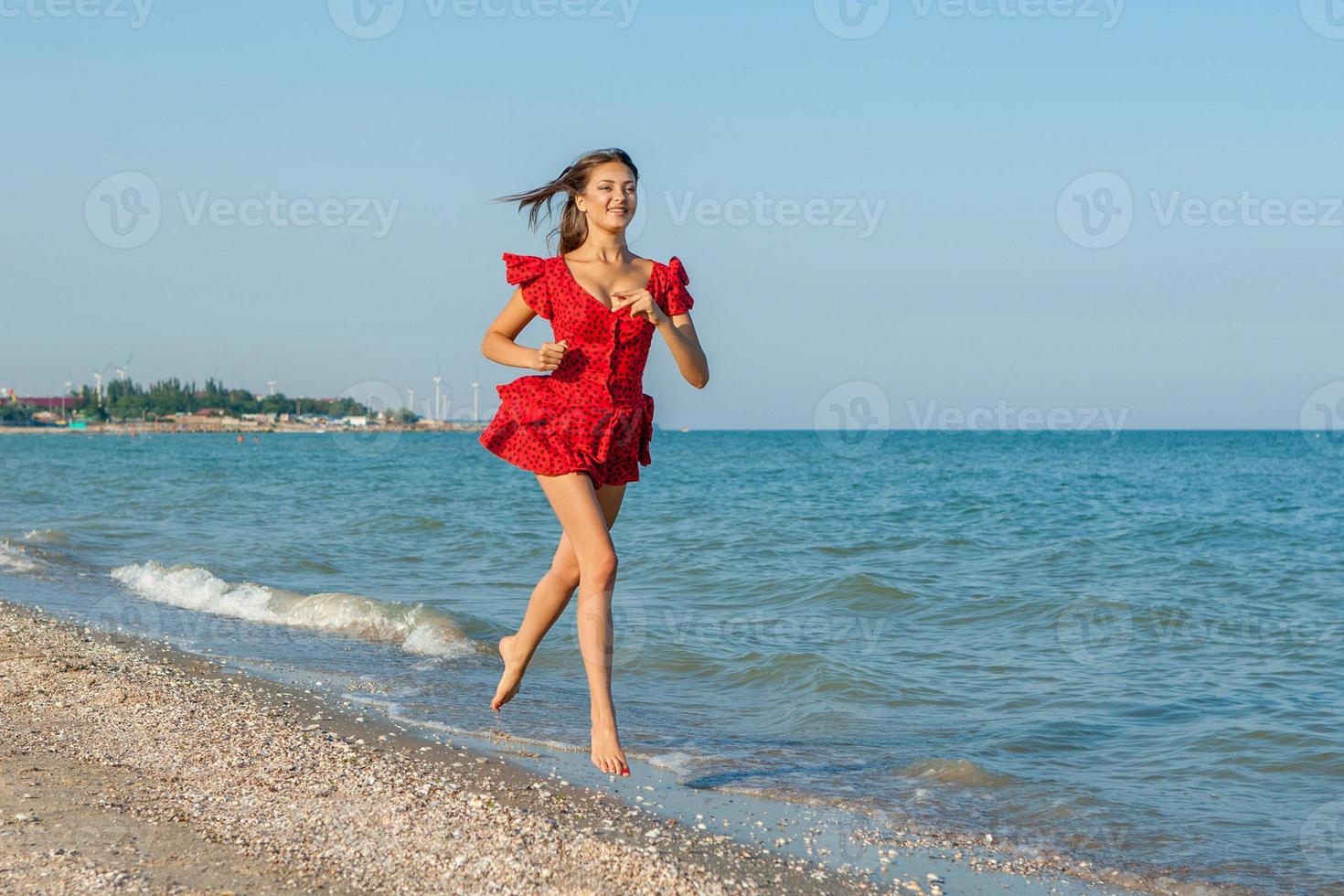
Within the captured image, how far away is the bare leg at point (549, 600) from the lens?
4.76 m

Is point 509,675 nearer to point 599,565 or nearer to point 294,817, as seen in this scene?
point 599,565

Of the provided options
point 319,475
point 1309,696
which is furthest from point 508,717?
point 319,475

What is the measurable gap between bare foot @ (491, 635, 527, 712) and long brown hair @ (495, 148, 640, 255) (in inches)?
68.0

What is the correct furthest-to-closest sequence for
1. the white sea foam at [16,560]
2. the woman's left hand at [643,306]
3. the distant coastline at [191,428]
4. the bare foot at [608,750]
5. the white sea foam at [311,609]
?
the distant coastline at [191,428]
the white sea foam at [16,560]
the white sea foam at [311,609]
the bare foot at [608,750]
the woman's left hand at [643,306]

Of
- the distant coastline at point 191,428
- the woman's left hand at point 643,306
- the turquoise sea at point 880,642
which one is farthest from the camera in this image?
the distant coastline at point 191,428

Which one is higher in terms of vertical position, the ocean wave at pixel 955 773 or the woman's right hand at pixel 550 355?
the woman's right hand at pixel 550 355

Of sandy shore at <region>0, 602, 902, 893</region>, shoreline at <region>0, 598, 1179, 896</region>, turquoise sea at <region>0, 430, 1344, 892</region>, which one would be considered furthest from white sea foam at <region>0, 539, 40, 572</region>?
sandy shore at <region>0, 602, 902, 893</region>

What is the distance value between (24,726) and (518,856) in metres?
2.68

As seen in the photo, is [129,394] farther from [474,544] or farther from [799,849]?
[799,849]

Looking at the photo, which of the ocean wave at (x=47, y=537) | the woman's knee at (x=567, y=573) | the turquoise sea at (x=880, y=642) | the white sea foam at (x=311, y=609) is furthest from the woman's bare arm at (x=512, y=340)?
the ocean wave at (x=47, y=537)

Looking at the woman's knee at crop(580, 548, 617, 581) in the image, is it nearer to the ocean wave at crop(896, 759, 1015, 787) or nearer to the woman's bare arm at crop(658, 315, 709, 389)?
the woman's bare arm at crop(658, 315, 709, 389)

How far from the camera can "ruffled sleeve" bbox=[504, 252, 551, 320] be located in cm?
459

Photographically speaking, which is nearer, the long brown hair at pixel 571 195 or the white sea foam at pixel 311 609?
the long brown hair at pixel 571 195

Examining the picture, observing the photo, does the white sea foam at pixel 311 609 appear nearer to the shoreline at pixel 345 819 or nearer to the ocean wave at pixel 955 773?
the shoreline at pixel 345 819
